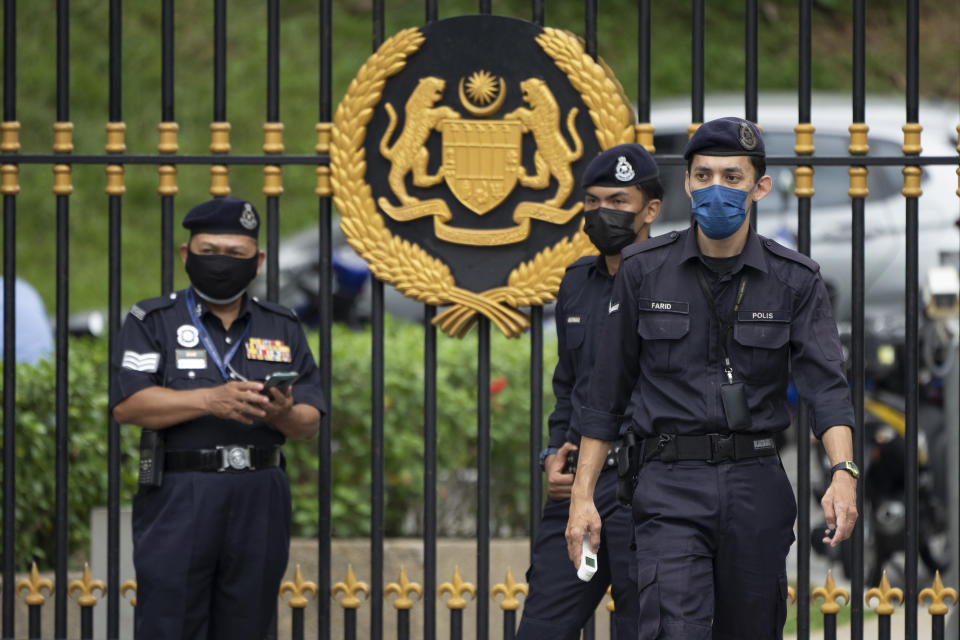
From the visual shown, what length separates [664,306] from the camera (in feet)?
13.4

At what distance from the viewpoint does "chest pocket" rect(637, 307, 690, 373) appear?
13.3 ft

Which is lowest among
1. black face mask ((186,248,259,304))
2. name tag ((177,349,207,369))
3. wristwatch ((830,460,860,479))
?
wristwatch ((830,460,860,479))

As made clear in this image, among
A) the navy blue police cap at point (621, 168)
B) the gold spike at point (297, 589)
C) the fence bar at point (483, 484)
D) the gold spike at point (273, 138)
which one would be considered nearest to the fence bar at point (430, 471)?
the fence bar at point (483, 484)

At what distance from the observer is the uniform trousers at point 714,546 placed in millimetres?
3918

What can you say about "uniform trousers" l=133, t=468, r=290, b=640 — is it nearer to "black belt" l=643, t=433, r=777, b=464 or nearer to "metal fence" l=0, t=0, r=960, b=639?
"metal fence" l=0, t=0, r=960, b=639

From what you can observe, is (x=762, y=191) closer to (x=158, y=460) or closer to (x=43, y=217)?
(x=158, y=460)

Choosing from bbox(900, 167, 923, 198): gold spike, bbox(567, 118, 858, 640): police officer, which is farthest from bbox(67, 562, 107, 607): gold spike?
bbox(900, 167, 923, 198): gold spike

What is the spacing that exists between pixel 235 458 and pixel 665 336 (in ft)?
4.92

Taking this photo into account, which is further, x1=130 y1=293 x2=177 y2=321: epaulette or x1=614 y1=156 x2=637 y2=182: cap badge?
x1=130 y1=293 x2=177 y2=321: epaulette

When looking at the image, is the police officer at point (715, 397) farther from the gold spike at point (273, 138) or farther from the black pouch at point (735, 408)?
the gold spike at point (273, 138)

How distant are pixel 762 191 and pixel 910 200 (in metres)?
1.14

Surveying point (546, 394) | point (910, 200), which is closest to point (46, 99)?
point (546, 394)

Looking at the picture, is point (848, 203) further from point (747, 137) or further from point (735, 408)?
point (735, 408)

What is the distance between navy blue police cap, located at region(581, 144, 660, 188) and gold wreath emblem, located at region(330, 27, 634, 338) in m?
0.44
